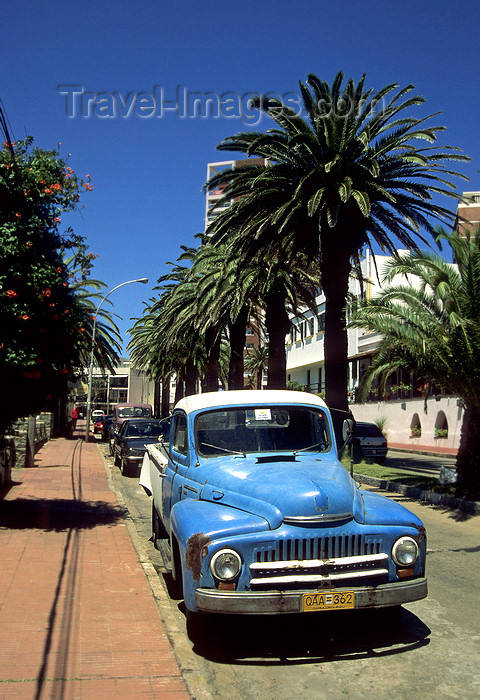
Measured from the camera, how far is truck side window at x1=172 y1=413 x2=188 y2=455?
6.69m

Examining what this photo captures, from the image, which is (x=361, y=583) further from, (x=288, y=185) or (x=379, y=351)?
(x=288, y=185)

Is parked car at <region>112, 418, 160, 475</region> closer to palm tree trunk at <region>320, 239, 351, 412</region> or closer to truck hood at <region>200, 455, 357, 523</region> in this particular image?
palm tree trunk at <region>320, 239, 351, 412</region>

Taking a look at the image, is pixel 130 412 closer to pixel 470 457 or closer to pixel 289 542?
pixel 470 457

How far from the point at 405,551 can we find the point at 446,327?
30.8 feet

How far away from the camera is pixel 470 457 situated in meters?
13.8

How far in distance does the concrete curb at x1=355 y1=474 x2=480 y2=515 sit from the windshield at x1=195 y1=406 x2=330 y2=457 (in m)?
7.16

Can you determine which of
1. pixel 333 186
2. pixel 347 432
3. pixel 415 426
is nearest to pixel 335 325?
pixel 333 186

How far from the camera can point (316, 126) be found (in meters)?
17.0

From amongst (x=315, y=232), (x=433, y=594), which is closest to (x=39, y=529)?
(x=433, y=594)

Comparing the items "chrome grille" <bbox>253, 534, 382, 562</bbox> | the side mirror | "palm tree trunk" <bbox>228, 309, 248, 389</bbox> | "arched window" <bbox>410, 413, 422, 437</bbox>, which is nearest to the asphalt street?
"chrome grille" <bbox>253, 534, 382, 562</bbox>

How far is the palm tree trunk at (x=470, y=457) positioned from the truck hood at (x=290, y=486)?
28.1 feet

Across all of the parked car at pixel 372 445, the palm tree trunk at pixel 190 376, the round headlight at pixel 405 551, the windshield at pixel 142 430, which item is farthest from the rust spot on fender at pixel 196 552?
the palm tree trunk at pixel 190 376

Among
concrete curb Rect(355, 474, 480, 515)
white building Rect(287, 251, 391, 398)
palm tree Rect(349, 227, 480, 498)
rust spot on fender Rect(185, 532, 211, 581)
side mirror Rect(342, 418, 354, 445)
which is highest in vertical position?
white building Rect(287, 251, 391, 398)

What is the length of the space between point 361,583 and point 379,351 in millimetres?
11047
